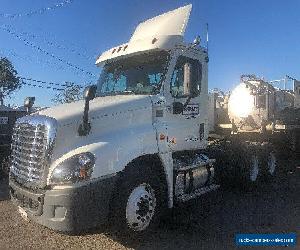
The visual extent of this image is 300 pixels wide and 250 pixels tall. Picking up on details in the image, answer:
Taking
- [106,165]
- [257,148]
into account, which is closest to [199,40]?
[106,165]

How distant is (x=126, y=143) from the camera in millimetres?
5258

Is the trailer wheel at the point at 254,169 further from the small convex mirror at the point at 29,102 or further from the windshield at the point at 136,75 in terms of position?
the small convex mirror at the point at 29,102

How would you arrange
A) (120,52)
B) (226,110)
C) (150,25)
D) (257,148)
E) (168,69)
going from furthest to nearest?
(226,110)
(257,148)
(150,25)
(120,52)
(168,69)

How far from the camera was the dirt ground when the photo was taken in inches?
224

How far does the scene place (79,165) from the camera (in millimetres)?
4621

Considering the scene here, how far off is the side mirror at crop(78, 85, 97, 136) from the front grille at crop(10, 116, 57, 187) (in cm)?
45

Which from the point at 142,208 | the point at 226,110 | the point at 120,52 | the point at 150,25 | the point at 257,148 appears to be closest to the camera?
the point at 142,208

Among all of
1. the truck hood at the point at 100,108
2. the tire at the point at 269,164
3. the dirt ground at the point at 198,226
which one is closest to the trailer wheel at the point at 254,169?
the tire at the point at 269,164

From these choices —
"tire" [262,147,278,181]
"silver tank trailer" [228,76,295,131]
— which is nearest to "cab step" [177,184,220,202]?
"tire" [262,147,278,181]

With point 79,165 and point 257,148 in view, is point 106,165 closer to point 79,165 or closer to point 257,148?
point 79,165

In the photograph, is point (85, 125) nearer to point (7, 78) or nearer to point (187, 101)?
point (187, 101)

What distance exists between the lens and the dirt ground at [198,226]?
18.6ft

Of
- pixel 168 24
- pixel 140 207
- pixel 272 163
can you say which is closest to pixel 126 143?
pixel 140 207

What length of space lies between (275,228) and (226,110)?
6.82 meters
